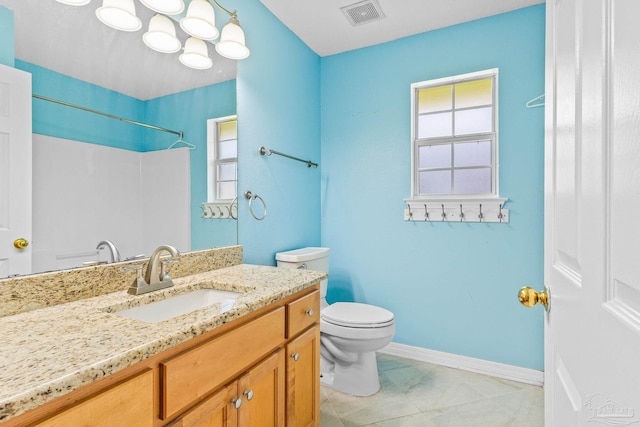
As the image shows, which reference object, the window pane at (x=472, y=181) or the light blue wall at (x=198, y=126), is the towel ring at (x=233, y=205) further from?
the window pane at (x=472, y=181)

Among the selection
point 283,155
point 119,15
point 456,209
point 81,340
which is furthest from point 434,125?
point 81,340

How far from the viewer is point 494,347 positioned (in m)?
2.26

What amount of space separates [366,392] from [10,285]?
1.85 metres

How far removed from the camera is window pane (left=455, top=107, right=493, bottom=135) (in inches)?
90.4

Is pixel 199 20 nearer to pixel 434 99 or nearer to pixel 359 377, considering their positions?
pixel 434 99

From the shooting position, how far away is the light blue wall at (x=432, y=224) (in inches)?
84.7

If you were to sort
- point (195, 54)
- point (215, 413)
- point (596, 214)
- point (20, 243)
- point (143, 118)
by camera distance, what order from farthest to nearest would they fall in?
point (195, 54), point (143, 118), point (20, 243), point (215, 413), point (596, 214)

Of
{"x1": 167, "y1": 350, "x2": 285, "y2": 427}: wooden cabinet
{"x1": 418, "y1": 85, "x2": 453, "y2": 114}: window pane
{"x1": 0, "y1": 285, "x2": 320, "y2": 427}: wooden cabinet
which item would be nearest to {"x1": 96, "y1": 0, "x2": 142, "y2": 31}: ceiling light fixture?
{"x1": 0, "y1": 285, "x2": 320, "y2": 427}: wooden cabinet

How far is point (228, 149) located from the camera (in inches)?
73.3

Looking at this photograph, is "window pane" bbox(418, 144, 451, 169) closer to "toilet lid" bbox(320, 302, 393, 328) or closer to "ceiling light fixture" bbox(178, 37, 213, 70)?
"toilet lid" bbox(320, 302, 393, 328)

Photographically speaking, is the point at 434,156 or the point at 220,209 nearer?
the point at 220,209

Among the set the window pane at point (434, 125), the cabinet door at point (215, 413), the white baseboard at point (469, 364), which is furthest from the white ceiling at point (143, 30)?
the white baseboard at point (469, 364)

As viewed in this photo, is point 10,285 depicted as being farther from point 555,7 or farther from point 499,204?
point 499,204

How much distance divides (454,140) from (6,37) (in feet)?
7.92
